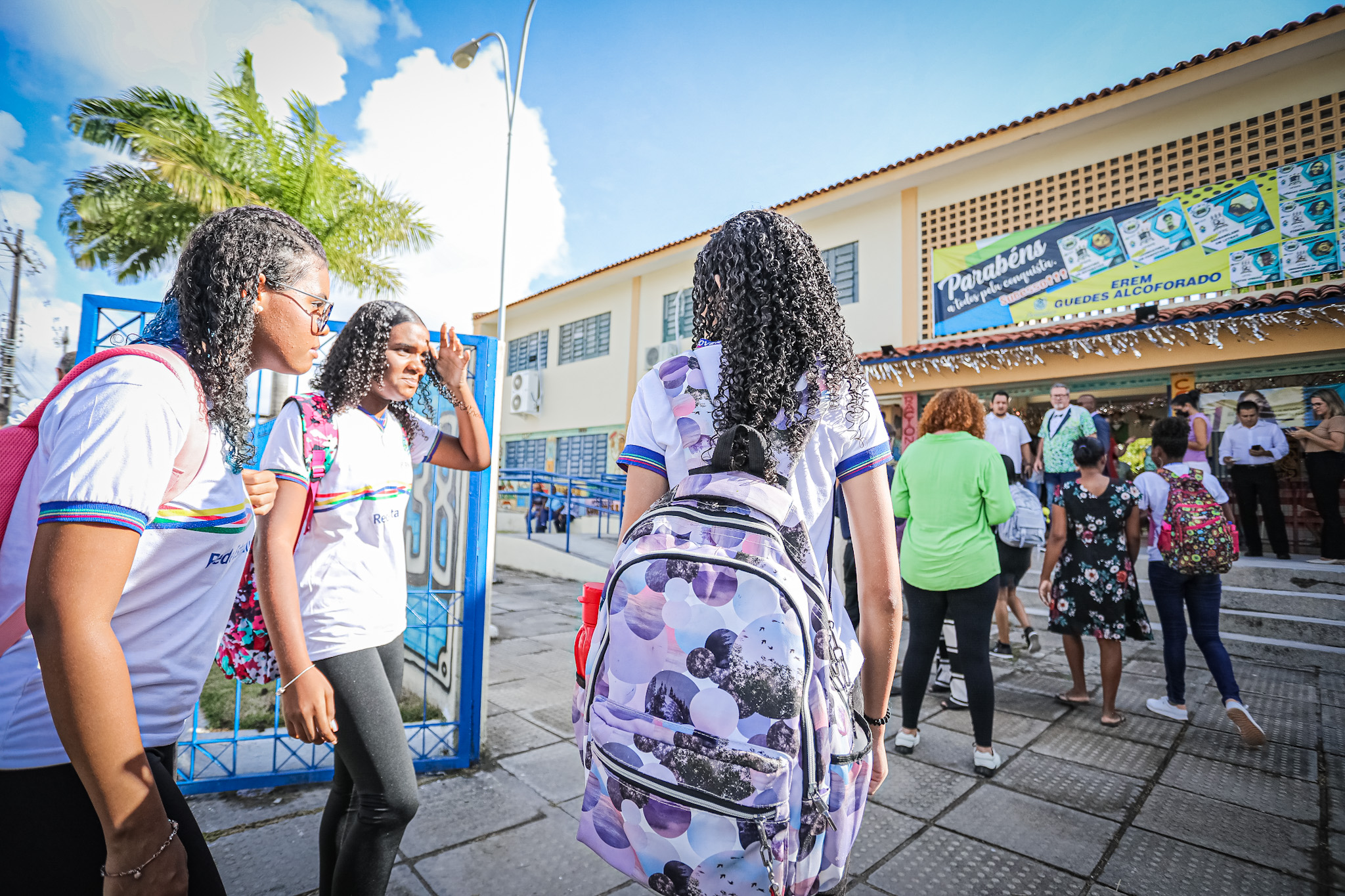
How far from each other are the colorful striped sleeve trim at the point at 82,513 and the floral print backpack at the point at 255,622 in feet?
2.94

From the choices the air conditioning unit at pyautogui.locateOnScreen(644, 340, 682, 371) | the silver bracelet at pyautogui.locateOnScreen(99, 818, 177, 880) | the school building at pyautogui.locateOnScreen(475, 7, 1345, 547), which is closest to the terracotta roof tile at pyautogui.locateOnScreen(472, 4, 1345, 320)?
the school building at pyautogui.locateOnScreen(475, 7, 1345, 547)

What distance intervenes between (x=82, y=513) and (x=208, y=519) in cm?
30

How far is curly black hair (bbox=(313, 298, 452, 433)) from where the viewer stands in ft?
6.66

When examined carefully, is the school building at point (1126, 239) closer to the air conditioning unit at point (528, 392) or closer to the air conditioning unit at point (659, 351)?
the air conditioning unit at point (659, 351)

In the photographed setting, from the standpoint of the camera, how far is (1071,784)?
3277 mm

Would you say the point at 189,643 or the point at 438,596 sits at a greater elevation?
A: the point at 189,643

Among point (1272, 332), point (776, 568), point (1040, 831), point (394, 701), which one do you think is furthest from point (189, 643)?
point (1272, 332)

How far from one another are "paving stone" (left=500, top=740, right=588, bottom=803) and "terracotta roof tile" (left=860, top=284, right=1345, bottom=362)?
29.6ft

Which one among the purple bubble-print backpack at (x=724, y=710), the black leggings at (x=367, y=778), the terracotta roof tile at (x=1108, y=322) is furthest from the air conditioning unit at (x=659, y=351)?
the purple bubble-print backpack at (x=724, y=710)

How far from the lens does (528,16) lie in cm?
859

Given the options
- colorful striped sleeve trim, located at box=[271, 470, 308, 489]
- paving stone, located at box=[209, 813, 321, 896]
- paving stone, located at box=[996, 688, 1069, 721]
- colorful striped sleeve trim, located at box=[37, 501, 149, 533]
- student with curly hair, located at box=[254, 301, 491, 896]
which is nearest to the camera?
colorful striped sleeve trim, located at box=[37, 501, 149, 533]

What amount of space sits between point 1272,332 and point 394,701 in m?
10.9

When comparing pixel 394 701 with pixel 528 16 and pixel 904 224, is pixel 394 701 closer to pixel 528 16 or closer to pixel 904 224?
pixel 528 16

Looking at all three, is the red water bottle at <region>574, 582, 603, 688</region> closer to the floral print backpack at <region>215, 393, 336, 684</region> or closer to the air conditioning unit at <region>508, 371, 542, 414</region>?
the floral print backpack at <region>215, 393, 336, 684</region>
